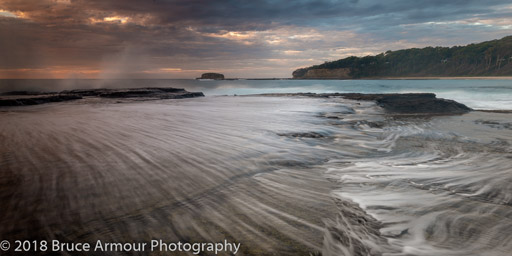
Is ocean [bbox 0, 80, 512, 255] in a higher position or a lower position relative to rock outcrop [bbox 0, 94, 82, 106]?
lower

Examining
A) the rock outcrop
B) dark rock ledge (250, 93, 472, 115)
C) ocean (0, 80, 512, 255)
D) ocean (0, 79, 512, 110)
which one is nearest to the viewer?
ocean (0, 80, 512, 255)

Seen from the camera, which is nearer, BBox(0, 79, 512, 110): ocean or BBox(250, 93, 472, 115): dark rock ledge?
BBox(250, 93, 472, 115): dark rock ledge

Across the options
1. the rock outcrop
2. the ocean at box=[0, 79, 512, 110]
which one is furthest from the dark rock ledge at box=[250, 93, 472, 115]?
the rock outcrop

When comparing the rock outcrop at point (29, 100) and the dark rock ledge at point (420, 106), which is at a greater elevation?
the rock outcrop at point (29, 100)

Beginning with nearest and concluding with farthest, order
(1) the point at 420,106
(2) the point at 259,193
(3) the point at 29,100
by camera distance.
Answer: (2) the point at 259,193
(3) the point at 29,100
(1) the point at 420,106

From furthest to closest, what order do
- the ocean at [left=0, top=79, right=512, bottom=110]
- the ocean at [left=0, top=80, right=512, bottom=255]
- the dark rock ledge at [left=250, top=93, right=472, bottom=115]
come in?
the ocean at [left=0, top=79, right=512, bottom=110], the dark rock ledge at [left=250, top=93, right=472, bottom=115], the ocean at [left=0, top=80, right=512, bottom=255]

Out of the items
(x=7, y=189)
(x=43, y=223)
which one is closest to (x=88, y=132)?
(x=7, y=189)

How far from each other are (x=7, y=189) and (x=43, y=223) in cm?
71

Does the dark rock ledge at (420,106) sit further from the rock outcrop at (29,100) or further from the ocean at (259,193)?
the rock outcrop at (29,100)

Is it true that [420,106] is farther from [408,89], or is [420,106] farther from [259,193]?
[408,89]

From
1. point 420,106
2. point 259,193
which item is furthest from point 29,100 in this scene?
point 420,106

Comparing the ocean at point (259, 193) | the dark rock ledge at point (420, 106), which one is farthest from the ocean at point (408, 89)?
the ocean at point (259, 193)

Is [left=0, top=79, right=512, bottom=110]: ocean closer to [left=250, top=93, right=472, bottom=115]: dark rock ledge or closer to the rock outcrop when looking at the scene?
[left=250, top=93, right=472, bottom=115]: dark rock ledge

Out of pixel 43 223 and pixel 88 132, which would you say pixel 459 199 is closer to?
pixel 43 223
